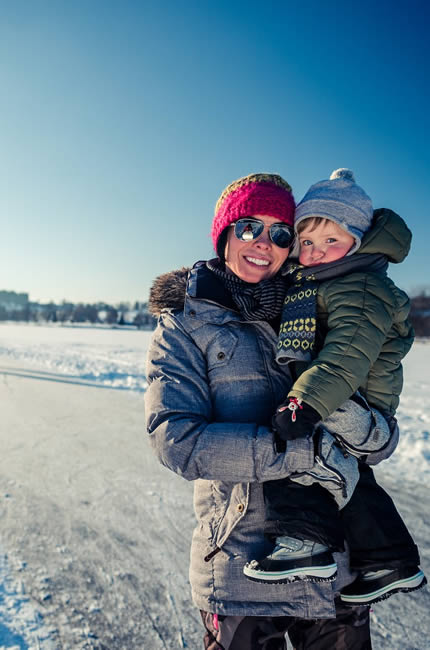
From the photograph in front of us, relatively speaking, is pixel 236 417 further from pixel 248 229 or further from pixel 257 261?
pixel 248 229

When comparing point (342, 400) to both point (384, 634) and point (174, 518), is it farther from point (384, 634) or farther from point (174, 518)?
point (174, 518)

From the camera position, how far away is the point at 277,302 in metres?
1.62

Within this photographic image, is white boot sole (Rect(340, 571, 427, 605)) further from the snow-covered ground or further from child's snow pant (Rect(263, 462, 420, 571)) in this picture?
the snow-covered ground

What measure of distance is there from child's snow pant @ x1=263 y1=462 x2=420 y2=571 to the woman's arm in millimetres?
90

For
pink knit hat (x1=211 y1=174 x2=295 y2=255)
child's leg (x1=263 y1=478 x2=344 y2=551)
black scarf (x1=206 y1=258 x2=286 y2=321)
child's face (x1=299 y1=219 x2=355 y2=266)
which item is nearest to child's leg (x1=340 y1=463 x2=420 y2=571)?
child's leg (x1=263 y1=478 x2=344 y2=551)

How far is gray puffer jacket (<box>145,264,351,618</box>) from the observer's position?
1.29 metres

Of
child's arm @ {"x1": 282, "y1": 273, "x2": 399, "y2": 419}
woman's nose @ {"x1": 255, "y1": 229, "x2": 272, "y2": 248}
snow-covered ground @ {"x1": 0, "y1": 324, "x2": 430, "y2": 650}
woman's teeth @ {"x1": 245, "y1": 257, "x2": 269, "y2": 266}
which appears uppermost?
woman's nose @ {"x1": 255, "y1": 229, "x2": 272, "y2": 248}

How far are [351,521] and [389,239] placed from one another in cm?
105

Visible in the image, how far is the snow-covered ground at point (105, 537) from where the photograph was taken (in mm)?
2271

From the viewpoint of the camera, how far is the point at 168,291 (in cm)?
171

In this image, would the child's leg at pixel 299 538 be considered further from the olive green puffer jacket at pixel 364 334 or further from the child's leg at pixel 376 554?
the olive green puffer jacket at pixel 364 334

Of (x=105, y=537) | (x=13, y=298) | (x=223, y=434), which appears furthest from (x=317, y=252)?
(x=13, y=298)

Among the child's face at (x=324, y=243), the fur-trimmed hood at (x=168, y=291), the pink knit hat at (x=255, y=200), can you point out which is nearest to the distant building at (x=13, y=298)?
the fur-trimmed hood at (x=168, y=291)

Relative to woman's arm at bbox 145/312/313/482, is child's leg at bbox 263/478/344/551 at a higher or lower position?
lower
